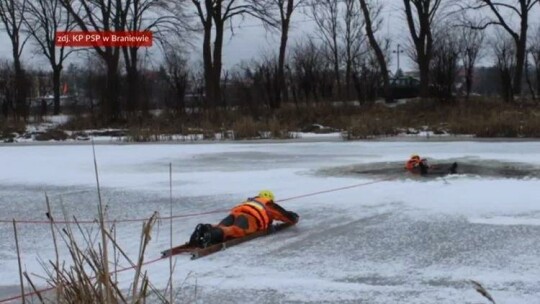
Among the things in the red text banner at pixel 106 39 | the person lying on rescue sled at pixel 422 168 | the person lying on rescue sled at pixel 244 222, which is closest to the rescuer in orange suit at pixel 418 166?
the person lying on rescue sled at pixel 422 168

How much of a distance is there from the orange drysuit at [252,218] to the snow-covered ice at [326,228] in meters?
0.17

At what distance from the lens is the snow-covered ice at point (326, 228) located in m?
4.89

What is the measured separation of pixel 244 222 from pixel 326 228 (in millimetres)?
875

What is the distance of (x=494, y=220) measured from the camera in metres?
7.00

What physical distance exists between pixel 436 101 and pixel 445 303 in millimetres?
23172

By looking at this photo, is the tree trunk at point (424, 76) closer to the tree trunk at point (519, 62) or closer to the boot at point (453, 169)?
the tree trunk at point (519, 62)

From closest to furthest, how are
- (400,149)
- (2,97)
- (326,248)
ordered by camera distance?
(326,248) → (400,149) → (2,97)

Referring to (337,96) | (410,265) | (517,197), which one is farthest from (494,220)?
(337,96)

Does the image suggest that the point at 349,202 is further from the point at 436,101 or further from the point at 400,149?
the point at 436,101

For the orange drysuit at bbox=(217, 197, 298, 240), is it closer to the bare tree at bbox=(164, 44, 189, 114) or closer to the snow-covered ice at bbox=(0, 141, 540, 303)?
the snow-covered ice at bbox=(0, 141, 540, 303)

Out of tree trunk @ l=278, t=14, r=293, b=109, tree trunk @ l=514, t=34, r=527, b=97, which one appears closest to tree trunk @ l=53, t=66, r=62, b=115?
tree trunk @ l=278, t=14, r=293, b=109

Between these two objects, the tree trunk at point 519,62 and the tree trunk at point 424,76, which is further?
the tree trunk at point 519,62

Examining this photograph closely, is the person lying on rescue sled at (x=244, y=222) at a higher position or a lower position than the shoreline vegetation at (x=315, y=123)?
lower

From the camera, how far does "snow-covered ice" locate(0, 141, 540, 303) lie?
192 inches
